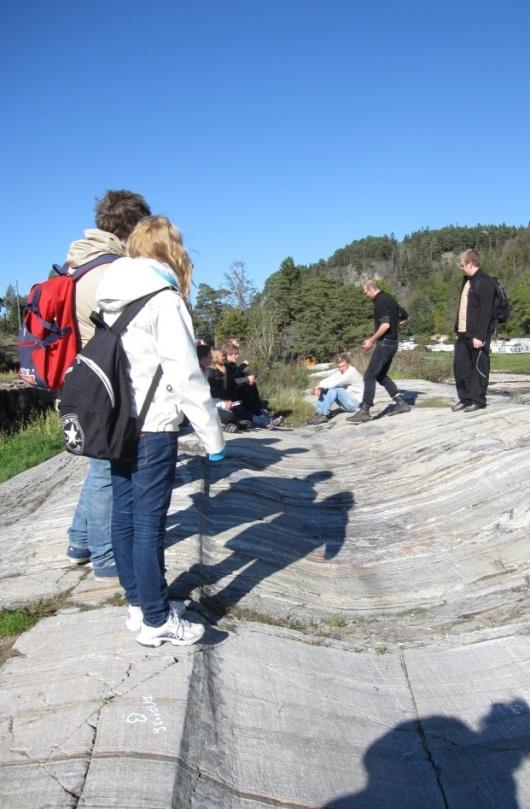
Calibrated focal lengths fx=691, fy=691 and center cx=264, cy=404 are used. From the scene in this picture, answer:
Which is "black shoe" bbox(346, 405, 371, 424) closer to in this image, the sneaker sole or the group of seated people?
the group of seated people

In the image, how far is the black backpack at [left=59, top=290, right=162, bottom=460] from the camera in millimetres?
2594

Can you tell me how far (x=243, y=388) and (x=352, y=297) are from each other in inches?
1624

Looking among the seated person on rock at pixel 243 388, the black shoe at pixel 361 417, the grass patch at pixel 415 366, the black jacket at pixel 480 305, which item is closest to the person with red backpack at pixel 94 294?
the black jacket at pixel 480 305

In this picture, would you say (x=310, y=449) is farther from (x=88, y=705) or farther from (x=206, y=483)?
(x=88, y=705)

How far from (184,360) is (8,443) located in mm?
8416

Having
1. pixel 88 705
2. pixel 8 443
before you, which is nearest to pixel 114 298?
pixel 88 705

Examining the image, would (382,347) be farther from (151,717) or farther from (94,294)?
(151,717)

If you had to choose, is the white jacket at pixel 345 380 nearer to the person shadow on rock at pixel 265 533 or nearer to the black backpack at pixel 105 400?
the person shadow on rock at pixel 265 533

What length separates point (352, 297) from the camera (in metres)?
50.0

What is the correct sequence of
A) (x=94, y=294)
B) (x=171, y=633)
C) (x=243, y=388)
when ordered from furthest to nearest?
(x=243, y=388) < (x=94, y=294) < (x=171, y=633)

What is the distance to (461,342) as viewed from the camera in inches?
301

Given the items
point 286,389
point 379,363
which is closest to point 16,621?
point 379,363

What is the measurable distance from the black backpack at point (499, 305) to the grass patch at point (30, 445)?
5.61 m

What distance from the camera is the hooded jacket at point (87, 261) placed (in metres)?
3.34
